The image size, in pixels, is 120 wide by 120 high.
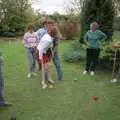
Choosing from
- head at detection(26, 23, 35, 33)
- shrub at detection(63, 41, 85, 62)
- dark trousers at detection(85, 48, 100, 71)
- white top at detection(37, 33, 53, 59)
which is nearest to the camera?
white top at detection(37, 33, 53, 59)

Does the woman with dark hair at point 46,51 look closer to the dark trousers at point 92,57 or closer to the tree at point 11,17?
the dark trousers at point 92,57

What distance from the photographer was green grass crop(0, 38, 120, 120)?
7102 millimetres

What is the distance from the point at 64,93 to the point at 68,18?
73.3ft

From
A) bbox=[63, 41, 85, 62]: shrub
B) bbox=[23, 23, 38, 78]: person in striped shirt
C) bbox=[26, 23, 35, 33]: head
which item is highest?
bbox=[26, 23, 35, 33]: head

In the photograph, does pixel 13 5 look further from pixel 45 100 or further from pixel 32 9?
pixel 45 100

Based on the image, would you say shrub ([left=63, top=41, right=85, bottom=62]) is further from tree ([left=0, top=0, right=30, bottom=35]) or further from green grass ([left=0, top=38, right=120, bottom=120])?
tree ([left=0, top=0, right=30, bottom=35])

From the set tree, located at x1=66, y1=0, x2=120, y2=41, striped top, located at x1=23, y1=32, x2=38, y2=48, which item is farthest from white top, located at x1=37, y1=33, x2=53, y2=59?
tree, located at x1=66, y1=0, x2=120, y2=41

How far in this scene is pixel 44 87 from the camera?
9.44m

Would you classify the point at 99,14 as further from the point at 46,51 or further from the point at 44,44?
the point at 44,44

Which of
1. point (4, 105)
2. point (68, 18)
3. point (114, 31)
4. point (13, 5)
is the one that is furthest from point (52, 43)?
point (13, 5)

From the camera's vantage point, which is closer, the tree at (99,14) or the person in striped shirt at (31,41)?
the person in striped shirt at (31,41)

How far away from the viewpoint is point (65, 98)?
8.44m

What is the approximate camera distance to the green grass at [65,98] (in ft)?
23.3

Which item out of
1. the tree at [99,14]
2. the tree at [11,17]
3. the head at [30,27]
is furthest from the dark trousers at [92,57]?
the tree at [11,17]
